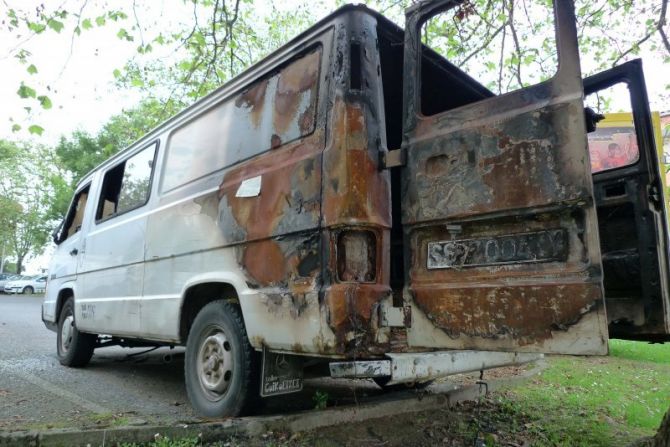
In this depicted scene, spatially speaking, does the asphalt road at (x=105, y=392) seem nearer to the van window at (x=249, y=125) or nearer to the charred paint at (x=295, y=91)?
the van window at (x=249, y=125)

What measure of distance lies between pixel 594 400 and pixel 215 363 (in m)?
3.37

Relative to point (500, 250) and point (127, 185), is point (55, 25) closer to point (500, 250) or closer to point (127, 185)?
point (127, 185)

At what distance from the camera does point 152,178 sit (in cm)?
460

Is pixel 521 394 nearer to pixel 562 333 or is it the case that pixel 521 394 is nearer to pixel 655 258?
pixel 655 258

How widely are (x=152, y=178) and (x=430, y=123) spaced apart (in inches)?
113

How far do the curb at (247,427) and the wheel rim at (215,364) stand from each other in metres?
0.37

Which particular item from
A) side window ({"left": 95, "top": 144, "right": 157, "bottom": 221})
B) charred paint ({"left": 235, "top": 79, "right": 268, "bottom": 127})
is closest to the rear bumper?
charred paint ({"left": 235, "top": 79, "right": 268, "bottom": 127})

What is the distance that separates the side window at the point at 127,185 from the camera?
476 centimetres

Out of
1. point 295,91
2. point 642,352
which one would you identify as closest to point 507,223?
point 295,91

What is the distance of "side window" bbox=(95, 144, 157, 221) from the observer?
15.6 ft

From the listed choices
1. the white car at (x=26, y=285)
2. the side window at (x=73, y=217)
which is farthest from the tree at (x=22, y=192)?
the side window at (x=73, y=217)

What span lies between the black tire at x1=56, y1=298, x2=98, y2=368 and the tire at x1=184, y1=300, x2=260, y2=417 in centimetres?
276

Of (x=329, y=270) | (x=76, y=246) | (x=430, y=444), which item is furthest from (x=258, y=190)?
(x=76, y=246)

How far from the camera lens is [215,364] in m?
3.54
